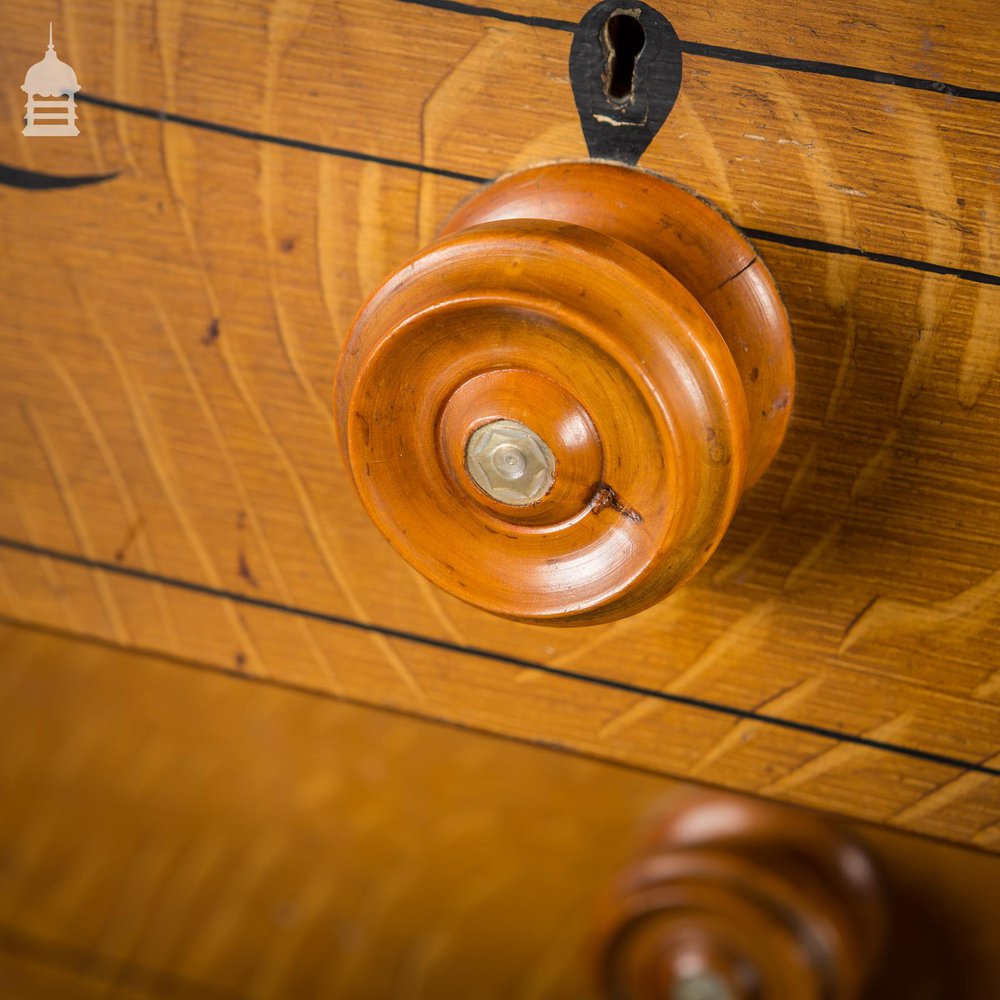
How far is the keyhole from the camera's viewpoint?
0.37 m

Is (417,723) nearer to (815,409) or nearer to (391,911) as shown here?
(391,911)

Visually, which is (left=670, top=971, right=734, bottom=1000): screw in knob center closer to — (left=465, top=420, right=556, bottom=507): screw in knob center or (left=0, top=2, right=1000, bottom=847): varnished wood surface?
(left=0, top=2, right=1000, bottom=847): varnished wood surface

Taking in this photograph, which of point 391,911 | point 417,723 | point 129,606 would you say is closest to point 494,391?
point 129,606

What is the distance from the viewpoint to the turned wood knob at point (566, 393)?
1.02 ft

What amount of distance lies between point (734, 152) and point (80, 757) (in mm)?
650

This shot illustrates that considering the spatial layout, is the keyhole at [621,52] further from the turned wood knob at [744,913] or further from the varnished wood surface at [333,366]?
the turned wood knob at [744,913]

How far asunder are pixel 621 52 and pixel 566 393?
14cm

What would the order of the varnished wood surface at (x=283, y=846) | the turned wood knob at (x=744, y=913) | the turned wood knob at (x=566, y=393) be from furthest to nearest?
the varnished wood surface at (x=283, y=846), the turned wood knob at (x=744, y=913), the turned wood knob at (x=566, y=393)

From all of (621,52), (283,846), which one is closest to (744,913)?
(283,846)

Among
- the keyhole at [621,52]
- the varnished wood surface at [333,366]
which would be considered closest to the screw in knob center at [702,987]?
the varnished wood surface at [333,366]

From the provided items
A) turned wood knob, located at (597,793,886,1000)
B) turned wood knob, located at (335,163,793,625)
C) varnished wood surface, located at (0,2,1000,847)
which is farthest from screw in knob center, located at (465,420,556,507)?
turned wood knob, located at (597,793,886,1000)

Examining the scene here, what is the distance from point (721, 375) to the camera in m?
0.31

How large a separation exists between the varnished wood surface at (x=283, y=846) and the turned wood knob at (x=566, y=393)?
39cm

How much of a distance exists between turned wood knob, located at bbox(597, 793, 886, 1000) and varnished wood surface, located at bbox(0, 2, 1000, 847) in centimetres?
17
